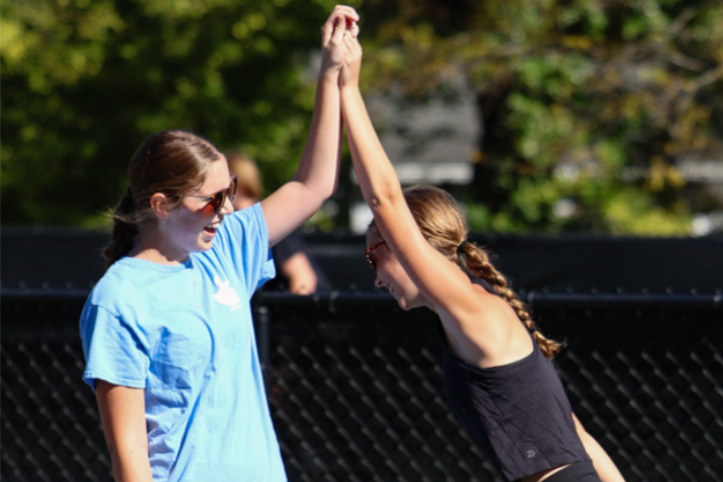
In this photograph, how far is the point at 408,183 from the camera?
523 inches

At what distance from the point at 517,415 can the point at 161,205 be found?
38.0 inches

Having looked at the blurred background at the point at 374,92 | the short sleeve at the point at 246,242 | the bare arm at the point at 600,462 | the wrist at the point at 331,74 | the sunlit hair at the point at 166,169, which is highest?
the blurred background at the point at 374,92

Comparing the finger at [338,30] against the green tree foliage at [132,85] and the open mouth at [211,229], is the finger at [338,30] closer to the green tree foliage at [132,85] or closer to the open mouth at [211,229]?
the open mouth at [211,229]

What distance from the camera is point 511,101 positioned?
8.87 metres

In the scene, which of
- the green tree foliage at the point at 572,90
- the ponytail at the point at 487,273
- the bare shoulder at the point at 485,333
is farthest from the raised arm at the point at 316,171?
the green tree foliage at the point at 572,90

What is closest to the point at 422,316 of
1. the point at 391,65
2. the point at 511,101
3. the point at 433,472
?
the point at 433,472

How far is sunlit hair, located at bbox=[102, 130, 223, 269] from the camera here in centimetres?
181

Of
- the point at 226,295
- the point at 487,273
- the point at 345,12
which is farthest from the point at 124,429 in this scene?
the point at 345,12

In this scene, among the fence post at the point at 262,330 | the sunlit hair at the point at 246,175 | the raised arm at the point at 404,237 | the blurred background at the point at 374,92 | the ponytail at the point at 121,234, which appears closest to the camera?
the raised arm at the point at 404,237

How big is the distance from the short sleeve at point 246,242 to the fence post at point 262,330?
730mm

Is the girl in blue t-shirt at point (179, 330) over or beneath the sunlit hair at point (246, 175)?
beneath

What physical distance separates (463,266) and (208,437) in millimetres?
819

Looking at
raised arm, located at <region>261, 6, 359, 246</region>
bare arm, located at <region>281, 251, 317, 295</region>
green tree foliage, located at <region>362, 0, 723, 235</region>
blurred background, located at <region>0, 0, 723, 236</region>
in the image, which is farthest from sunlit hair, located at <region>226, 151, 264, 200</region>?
blurred background, located at <region>0, 0, 723, 236</region>

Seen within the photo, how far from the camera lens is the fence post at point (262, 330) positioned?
9.20 feet
